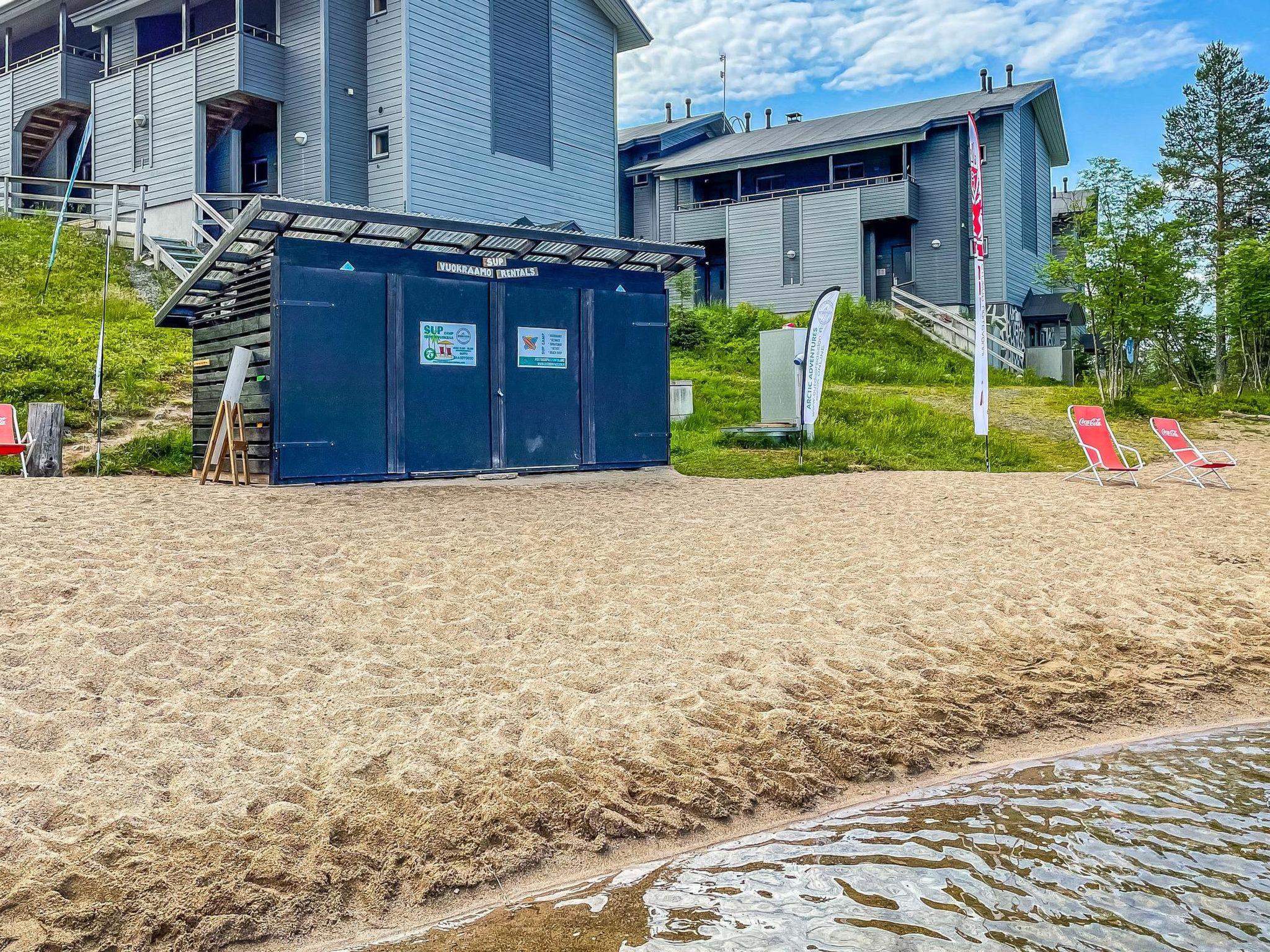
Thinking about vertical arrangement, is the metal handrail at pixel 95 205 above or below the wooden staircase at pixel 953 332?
above

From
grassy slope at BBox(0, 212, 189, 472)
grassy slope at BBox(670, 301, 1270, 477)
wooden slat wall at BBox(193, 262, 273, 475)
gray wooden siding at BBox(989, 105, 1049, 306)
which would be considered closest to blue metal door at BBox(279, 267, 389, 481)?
wooden slat wall at BBox(193, 262, 273, 475)

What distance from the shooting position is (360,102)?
2122 cm

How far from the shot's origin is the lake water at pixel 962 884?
348cm

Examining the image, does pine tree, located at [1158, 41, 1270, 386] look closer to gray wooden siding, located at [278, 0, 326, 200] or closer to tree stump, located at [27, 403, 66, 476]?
gray wooden siding, located at [278, 0, 326, 200]

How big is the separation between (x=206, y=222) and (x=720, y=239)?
54.4 ft

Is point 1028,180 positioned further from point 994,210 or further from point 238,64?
point 238,64

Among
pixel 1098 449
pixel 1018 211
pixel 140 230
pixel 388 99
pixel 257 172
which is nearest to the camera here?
pixel 1098 449

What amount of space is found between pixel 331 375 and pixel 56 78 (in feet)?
67.2

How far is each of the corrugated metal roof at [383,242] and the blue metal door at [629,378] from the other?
577 millimetres

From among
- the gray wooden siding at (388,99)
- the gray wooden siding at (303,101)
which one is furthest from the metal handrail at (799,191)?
the gray wooden siding at (303,101)

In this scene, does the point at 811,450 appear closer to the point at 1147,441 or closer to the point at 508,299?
the point at 508,299

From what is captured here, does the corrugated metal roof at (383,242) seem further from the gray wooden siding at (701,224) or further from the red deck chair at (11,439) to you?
the gray wooden siding at (701,224)

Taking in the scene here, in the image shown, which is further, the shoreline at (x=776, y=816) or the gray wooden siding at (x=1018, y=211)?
the gray wooden siding at (x=1018, y=211)

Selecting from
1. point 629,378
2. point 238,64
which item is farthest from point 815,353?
point 238,64
